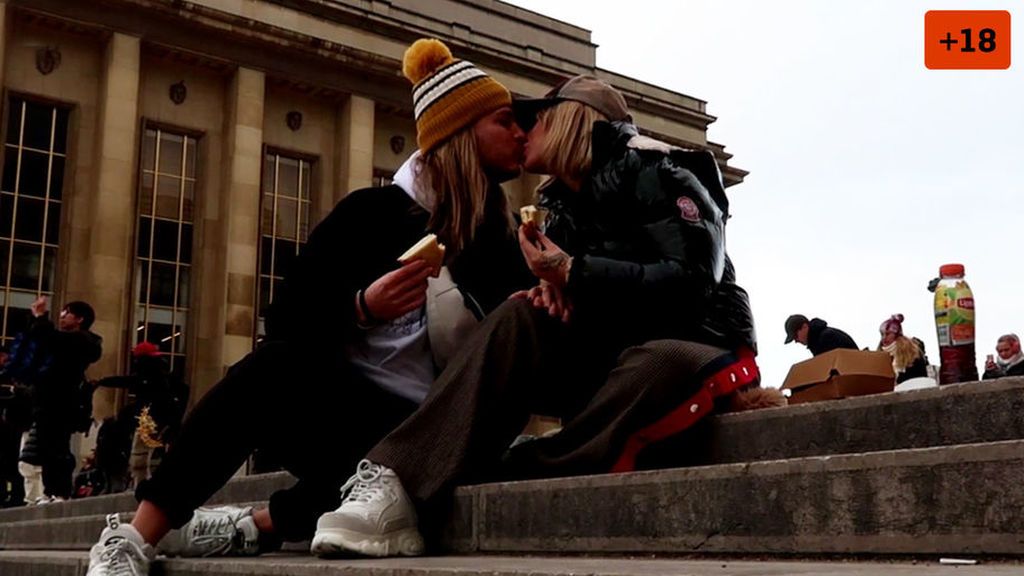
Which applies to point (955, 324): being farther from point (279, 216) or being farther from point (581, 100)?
point (279, 216)

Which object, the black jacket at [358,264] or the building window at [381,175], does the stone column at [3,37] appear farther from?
the black jacket at [358,264]

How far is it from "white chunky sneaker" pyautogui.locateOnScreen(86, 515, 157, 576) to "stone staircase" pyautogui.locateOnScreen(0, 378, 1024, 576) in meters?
0.13

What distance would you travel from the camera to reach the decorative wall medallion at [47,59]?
989 inches

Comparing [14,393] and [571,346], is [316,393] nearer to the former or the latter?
[571,346]

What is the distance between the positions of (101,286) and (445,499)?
2341 cm

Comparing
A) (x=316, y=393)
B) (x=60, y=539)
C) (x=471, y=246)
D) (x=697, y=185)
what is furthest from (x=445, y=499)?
(x=60, y=539)

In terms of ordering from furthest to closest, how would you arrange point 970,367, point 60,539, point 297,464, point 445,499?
point 60,539, point 970,367, point 297,464, point 445,499

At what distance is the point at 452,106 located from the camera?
367 cm

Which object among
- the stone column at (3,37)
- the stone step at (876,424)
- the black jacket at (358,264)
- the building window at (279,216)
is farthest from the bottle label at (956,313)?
the building window at (279,216)

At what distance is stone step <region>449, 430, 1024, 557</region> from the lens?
200 centimetres

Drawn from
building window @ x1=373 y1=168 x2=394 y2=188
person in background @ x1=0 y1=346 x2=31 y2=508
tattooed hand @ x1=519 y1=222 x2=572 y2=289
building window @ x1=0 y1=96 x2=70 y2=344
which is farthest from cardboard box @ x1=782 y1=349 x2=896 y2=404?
building window @ x1=373 y1=168 x2=394 y2=188

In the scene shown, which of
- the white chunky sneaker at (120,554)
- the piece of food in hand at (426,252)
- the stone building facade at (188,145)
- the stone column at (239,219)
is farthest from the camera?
the stone column at (239,219)

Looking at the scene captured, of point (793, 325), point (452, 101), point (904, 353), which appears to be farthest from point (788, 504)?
point (793, 325)

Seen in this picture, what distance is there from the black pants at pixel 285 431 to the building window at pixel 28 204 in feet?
74.5
